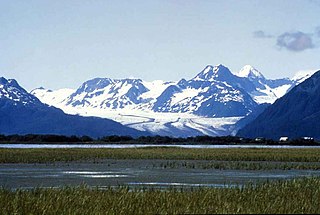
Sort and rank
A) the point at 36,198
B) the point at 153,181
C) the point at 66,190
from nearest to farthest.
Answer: the point at 36,198 → the point at 66,190 → the point at 153,181

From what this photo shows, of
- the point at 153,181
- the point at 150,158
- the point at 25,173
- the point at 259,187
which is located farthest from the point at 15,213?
the point at 150,158

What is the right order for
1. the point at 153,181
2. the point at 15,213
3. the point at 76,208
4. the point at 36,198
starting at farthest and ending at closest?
1. the point at 153,181
2. the point at 36,198
3. the point at 76,208
4. the point at 15,213

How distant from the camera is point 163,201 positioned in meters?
27.2

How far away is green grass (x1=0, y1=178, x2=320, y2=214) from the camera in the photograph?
981 inches

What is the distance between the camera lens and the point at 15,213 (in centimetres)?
2427

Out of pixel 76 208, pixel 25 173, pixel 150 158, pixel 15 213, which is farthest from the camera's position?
pixel 150 158

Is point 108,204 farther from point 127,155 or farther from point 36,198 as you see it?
point 127,155

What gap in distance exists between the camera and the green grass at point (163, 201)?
81.8 ft

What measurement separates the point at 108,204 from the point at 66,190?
3.98 metres

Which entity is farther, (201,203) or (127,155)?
(127,155)

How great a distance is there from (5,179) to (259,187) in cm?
1770

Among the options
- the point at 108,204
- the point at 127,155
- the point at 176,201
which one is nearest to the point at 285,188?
the point at 176,201

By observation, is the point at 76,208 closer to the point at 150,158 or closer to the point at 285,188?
the point at 285,188

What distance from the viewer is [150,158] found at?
77.8m
